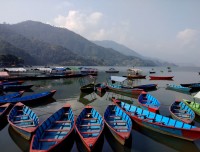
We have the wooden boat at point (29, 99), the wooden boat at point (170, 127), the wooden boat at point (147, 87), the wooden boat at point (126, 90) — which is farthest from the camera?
the wooden boat at point (147, 87)

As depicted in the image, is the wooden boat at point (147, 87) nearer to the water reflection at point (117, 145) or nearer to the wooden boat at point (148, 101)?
the wooden boat at point (148, 101)

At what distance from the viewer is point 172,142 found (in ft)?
68.7

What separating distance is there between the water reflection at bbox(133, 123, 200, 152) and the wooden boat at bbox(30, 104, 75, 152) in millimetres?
10482

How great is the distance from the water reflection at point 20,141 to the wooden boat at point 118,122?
9647mm

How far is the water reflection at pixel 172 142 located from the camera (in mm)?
19812

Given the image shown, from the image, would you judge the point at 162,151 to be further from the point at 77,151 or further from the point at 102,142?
the point at 77,151

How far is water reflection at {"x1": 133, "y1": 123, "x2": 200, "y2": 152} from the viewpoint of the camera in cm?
1981

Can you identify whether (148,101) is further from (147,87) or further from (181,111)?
(147,87)

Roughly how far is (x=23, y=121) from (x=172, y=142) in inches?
768

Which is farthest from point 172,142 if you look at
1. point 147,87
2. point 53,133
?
point 147,87

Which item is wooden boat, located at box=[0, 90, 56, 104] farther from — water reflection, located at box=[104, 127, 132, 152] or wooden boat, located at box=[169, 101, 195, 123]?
wooden boat, located at box=[169, 101, 195, 123]

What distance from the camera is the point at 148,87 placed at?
6209 cm

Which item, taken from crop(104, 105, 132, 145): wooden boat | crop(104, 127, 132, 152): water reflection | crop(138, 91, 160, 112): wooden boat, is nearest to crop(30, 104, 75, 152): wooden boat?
crop(104, 127, 132, 152): water reflection

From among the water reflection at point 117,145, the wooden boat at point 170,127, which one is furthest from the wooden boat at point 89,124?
the wooden boat at point 170,127
